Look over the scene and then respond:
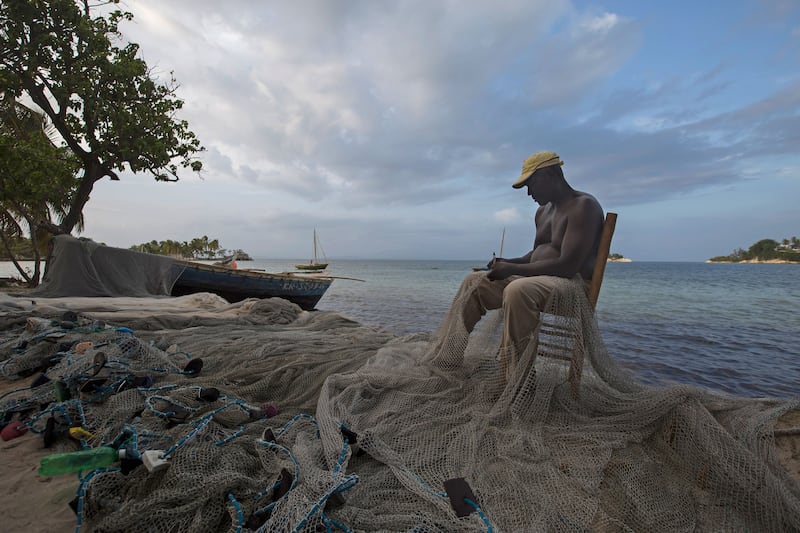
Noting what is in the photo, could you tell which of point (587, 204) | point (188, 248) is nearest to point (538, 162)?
point (587, 204)

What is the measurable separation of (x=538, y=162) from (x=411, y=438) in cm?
220

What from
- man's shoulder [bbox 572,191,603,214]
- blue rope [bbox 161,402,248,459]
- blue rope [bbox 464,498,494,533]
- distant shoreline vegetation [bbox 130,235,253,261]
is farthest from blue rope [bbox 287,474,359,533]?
distant shoreline vegetation [bbox 130,235,253,261]

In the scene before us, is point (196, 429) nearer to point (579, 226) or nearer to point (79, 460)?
point (79, 460)

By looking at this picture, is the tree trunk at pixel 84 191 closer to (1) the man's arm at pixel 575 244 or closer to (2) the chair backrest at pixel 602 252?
(1) the man's arm at pixel 575 244

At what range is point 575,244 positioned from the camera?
2645 millimetres

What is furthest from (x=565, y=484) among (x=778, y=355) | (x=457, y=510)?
(x=778, y=355)

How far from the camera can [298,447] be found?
1.71m

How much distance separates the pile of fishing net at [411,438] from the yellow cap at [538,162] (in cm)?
94

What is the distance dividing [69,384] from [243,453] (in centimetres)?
142

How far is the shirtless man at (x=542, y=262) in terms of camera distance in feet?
8.12

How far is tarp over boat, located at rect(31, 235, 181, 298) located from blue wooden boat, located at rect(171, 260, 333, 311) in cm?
62

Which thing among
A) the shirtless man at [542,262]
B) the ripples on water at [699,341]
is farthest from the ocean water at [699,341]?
the shirtless man at [542,262]

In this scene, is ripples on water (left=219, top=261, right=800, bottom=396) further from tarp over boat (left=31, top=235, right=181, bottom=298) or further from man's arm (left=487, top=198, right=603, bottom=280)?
tarp over boat (left=31, top=235, right=181, bottom=298)

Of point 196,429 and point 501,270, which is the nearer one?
point 196,429
